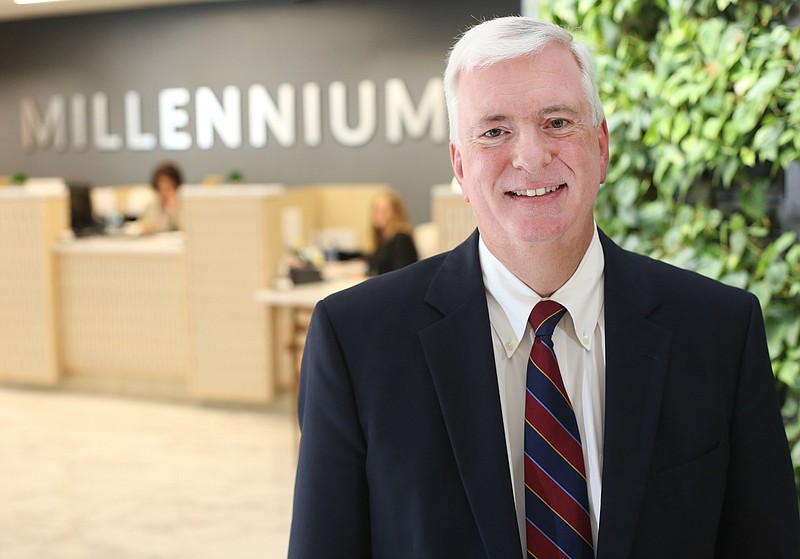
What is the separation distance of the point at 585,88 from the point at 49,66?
11.0 metres

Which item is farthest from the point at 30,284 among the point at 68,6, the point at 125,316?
the point at 68,6

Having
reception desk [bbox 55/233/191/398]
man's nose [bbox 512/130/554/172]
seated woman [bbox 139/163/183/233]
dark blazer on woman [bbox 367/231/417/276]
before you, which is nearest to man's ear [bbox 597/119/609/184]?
man's nose [bbox 512/130/554/172]

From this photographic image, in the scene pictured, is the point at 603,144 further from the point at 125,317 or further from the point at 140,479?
the point at 125,317

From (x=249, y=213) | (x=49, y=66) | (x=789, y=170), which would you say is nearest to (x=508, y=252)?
(x=789, y=170)

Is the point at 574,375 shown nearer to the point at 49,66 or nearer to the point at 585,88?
the point at 585,88

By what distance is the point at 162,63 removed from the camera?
10.5m

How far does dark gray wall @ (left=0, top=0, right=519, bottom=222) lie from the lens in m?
9.52

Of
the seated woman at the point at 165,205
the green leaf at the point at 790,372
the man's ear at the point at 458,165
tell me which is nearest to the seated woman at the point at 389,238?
the seated woman at the point at 165,205

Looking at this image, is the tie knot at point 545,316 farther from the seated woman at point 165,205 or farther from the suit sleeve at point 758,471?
the seated woman at point 165,205

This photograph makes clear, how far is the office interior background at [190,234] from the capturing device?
472cm

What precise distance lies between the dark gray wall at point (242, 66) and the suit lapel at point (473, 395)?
814cm

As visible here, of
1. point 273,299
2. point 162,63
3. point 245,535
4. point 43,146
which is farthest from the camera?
point 43,146

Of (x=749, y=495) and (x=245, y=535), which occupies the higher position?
(x=749, y=495)

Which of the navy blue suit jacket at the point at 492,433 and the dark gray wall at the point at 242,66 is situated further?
the dark gray wall at the point at 242,66
